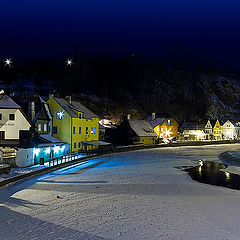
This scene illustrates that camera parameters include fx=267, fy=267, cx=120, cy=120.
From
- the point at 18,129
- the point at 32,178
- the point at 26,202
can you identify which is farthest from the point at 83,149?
the point at 26,202

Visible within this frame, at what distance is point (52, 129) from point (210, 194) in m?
29.8

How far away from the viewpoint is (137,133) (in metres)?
62.3

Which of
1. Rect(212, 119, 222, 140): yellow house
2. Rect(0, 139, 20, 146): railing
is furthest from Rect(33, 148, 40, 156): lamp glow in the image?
Rect(212, 119, 222, 140): yellow house

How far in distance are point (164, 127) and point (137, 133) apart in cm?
1603

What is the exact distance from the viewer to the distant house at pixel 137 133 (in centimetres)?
5903

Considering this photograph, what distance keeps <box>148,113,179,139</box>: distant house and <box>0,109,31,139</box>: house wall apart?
47.4 metres

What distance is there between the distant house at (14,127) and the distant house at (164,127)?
1865 inches

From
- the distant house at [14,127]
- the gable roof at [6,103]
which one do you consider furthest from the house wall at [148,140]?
the gable roof at [6,103]

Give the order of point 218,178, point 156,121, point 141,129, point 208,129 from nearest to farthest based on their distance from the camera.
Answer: point 218,178 < point 141,129 < point 156,121 < point 208,129

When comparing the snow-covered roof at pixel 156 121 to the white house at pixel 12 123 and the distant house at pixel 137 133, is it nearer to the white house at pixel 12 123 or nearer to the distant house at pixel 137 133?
the distant house at pixel 137 133

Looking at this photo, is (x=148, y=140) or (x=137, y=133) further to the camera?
(x=148, y=140)

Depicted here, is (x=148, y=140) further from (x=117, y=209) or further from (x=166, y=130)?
(x=117, y=209)

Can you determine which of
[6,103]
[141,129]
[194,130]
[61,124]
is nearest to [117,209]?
[6,103]

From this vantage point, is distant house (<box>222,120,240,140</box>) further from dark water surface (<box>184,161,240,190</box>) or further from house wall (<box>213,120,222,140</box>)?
dark water surface (<box>184,161,240,190</box>)
